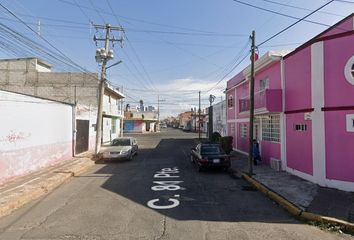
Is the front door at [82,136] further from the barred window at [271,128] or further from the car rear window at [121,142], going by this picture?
the barred window at [271,128]

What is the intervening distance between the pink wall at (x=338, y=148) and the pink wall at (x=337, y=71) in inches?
17.9

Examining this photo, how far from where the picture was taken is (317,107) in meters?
12.6

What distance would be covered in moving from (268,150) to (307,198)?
8.36 meters

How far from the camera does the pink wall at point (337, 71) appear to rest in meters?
11.6

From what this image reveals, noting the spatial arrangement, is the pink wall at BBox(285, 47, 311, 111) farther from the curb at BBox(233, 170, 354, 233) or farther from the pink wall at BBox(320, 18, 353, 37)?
the curb at BBox(233, 170, 354, 233)

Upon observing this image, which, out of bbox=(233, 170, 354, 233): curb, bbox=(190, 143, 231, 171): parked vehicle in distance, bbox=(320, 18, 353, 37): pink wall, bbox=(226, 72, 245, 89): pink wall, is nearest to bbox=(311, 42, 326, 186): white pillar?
bbox=(320, 18, 353, 37): pink wall

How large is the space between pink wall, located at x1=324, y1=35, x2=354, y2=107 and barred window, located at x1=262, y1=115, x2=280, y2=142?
5112 mm

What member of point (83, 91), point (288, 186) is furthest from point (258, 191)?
point (83, 91)

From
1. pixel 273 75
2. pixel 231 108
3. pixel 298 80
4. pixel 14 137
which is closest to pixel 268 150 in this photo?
pixel 273 75

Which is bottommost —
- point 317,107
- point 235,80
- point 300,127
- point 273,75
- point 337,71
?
point 300,127

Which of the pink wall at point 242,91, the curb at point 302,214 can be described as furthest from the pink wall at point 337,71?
the pink wall at point 242,91

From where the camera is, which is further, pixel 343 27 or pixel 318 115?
pixel 318 115

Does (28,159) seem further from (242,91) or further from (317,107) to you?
(242,91)

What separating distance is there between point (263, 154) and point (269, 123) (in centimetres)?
198
